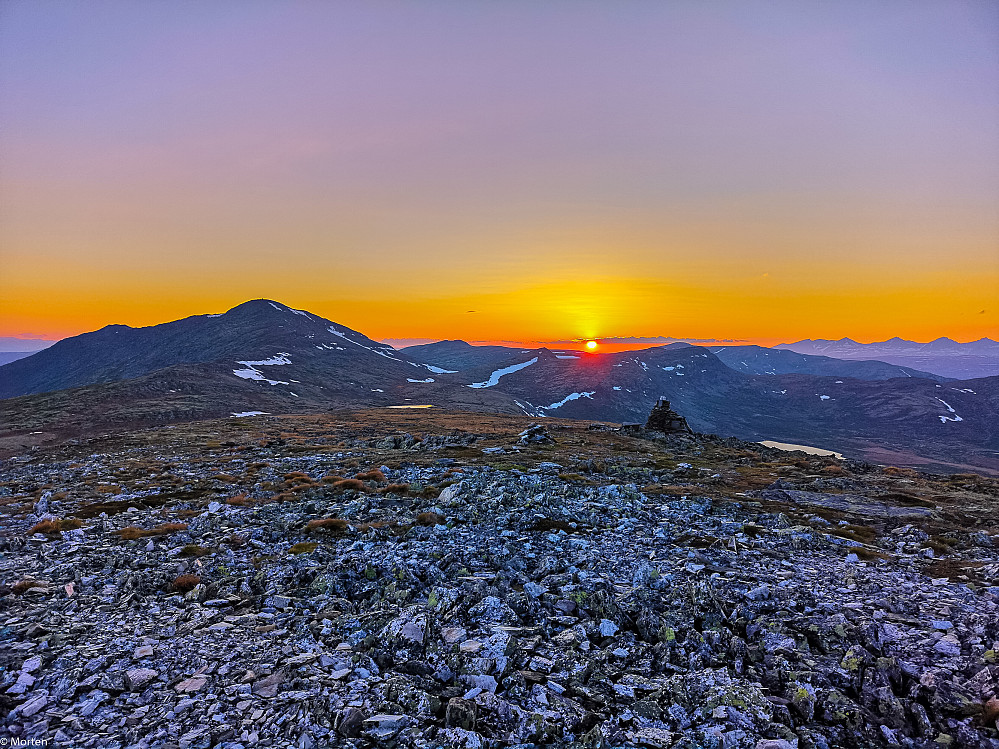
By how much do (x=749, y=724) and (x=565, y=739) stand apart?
3.11 meters

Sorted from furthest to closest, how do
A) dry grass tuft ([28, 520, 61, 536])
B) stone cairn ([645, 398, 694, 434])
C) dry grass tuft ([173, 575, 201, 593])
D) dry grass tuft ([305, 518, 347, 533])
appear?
stone cairn ([645, 398, 694, 434]) < dry grass tuft ([305, 518, 347, 533]) < dry grass tuft ([28, 520, 61, 536]) < dry grass tuft ([173, 575, 201, 593])

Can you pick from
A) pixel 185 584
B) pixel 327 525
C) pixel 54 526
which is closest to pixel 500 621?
pixel 185 584

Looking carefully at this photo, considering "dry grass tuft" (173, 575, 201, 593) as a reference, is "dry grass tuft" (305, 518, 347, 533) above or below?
below

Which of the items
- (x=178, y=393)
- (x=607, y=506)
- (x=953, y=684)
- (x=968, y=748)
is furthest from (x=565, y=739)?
(x=178, y=393)

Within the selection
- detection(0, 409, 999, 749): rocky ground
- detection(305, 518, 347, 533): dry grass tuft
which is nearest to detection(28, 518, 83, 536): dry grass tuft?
detection(0, 409, 999, 749): rocky ground

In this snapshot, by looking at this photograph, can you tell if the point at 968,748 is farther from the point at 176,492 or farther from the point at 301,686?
the point at 176,492

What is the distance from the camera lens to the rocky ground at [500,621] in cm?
736

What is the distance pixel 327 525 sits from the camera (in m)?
17.9

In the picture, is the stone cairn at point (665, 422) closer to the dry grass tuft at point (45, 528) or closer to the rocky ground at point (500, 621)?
the rocky ground at point (500, 621)

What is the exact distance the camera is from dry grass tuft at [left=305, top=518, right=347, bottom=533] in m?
17.6

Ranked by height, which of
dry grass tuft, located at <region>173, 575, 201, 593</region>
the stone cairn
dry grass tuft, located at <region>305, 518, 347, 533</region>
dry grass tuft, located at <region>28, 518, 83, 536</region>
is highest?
dry grass tuft, located at <region>173, 575, 201, 593</region>

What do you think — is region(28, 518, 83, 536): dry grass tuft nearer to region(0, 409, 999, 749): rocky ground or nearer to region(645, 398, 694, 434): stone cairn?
region(0, 409, 999, 749): rocky ground

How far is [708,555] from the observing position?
1434 centimetres

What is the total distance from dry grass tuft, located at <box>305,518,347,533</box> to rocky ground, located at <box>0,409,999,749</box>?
79mm
